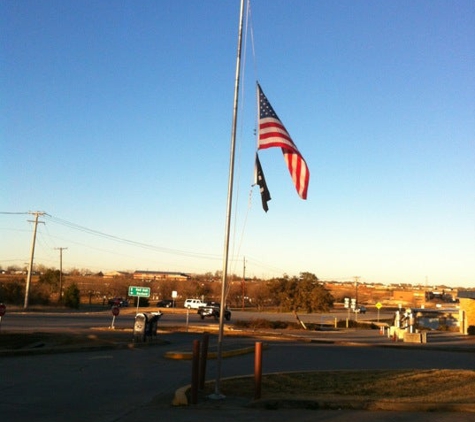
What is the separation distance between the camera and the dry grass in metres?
11.1

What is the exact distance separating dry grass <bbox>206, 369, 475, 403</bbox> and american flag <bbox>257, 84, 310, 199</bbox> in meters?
3.81

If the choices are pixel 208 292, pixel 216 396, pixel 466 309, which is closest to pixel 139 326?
pixel 216 396

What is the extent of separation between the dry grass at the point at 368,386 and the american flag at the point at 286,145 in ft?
12.5

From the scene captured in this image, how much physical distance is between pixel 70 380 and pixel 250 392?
14.6 ft

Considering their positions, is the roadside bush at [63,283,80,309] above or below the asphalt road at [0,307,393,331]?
above

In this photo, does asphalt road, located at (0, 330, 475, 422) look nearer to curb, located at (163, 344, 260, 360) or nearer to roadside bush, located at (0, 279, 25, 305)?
curb, located at (163, 344, 260, 360)

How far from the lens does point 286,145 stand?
1123cm

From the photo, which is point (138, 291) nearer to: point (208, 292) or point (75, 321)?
point (75, 321)

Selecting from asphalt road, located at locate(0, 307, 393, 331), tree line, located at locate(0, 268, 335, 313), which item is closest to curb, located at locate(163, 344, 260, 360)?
tree line, located at locate(0, 268, 335, 313)

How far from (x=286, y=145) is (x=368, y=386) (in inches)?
209

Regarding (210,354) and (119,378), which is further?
(210,354)

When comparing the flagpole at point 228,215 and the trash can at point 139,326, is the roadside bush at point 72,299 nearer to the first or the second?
the trash can at point 139,326

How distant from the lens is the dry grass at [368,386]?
1105 centimetres

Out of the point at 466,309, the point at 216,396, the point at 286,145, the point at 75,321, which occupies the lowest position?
the point at 75,321
